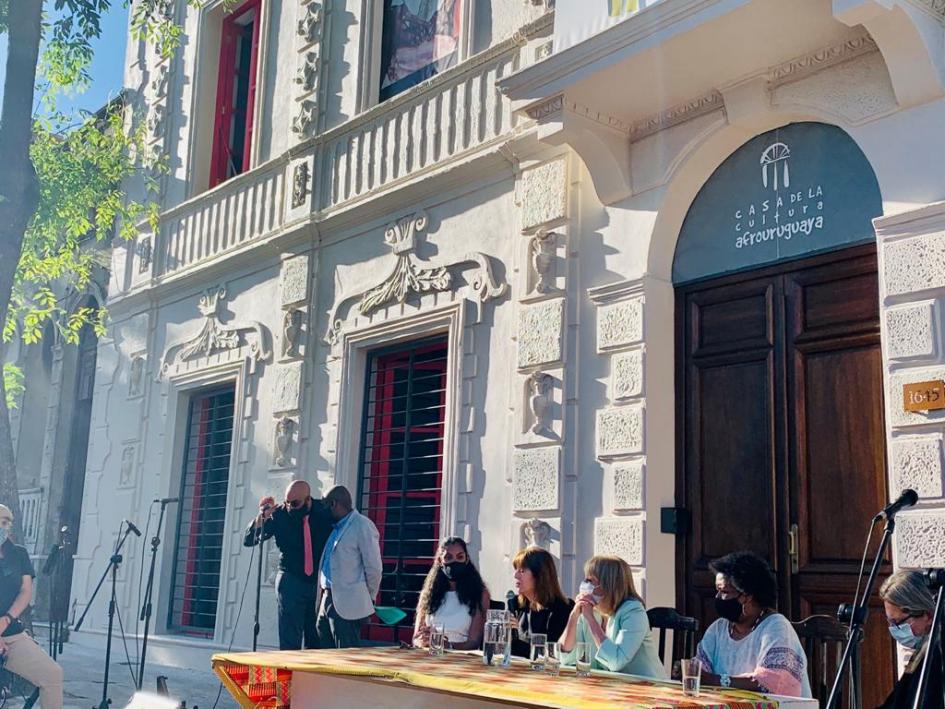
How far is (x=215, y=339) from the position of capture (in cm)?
1202

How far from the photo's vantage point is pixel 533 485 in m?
7.80

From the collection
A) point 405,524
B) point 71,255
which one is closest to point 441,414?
point 405,524

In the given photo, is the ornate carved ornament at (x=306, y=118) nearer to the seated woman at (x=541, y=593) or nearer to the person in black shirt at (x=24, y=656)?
the person in black shirt at (x=24, y=656)

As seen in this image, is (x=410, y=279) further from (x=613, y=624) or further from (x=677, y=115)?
(x=613, y=624)

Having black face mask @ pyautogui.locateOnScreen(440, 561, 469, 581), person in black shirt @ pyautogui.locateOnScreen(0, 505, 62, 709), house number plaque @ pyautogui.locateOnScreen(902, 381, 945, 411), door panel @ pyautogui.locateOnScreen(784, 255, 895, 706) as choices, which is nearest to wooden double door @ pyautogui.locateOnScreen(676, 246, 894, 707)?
door panel @ pyautogui.locateOnScreen(784, 255, 895, 706)

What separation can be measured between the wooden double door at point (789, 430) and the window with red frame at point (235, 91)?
24.2ft

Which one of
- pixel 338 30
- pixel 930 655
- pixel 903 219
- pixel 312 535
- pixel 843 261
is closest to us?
pixel 930 655

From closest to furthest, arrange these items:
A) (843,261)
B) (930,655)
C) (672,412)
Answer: (930,655)
(843,261)
(672,412)

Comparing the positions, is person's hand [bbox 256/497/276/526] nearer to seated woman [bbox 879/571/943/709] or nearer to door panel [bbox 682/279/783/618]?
door panel [bbox 682/279/783/618]

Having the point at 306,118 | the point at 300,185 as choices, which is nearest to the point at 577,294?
the point at 300,185

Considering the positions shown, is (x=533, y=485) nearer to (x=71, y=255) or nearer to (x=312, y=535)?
(x=312, y=535)

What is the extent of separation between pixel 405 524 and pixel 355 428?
1108 mm

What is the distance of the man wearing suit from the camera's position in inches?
316

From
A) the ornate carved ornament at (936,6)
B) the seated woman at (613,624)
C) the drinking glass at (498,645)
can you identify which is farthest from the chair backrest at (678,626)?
the ornate carved ornament at (936,6)
